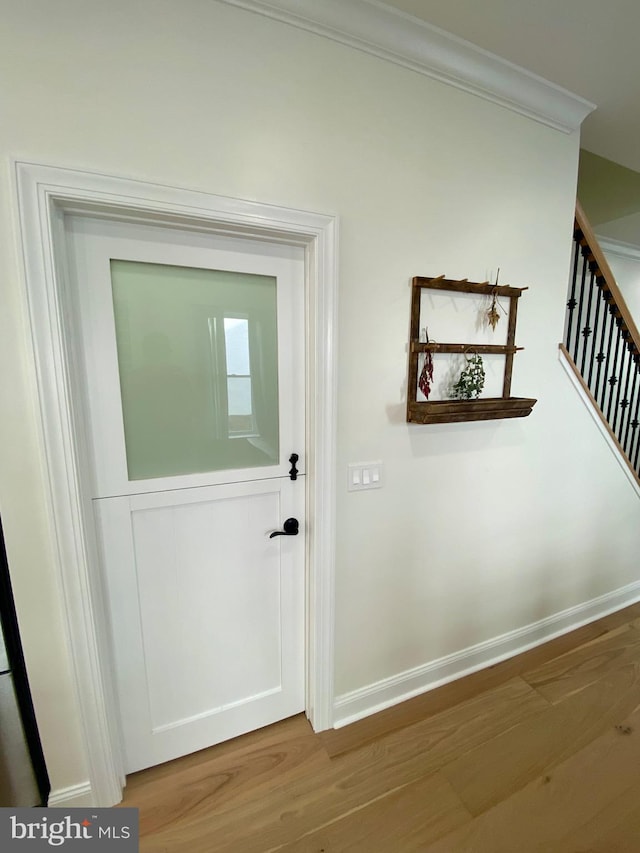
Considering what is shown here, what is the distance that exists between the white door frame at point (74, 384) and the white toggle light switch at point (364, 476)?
0.33ft

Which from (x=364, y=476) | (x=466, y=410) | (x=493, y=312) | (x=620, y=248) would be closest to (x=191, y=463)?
(x=364, y=476)

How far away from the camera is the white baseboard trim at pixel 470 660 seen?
5.14 ft

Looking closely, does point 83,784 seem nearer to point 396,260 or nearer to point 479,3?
point 396,260

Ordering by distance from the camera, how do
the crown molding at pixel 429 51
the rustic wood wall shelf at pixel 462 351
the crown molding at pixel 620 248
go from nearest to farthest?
the crown molding at pixel 429 51 < the rustic wood wall shelf at pixel 462 351 < the crown molding at pixel 620 248

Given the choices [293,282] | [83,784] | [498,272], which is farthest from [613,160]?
[83,784]

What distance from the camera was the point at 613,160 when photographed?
6.79 ft

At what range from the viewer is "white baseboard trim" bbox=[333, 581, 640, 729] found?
157cm

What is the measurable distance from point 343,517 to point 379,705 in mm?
1014

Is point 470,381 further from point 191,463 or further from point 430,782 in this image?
point 430,782

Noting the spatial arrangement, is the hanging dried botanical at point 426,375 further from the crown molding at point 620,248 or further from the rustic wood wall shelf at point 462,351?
the crown molding at point 620,248

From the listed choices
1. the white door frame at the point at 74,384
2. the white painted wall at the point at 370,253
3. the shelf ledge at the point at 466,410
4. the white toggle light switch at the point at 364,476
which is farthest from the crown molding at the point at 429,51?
the white toggle light switch at the point at 364,476

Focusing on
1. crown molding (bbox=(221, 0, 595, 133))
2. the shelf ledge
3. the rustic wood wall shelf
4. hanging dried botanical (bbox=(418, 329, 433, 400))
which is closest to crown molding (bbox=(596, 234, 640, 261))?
crown molding (bbox=(221, 0, 595, 133))

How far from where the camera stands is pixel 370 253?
4.19 ft

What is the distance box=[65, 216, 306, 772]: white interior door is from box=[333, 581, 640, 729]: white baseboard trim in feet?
1.41
